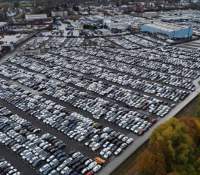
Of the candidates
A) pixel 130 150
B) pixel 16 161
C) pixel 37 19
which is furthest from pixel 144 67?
pixel 37 19

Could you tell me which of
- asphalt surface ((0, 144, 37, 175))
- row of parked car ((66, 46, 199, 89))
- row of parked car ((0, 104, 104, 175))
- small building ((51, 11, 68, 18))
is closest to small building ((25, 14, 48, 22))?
small building ((51, 11, 68, 18))

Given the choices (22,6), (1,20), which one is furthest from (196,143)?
(22,6)

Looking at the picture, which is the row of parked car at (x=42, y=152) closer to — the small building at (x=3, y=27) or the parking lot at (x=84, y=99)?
the parking lot at (x=84, y=99)

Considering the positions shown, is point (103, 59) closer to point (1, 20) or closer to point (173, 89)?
point (173, 89)

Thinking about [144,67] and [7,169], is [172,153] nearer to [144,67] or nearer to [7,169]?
[7,169]

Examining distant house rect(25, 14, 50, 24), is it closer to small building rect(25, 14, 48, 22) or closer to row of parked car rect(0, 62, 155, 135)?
small building rect(25, 14, 48, 22)

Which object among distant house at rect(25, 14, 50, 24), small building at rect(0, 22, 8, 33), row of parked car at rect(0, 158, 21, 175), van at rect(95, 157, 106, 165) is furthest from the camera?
distant house at rect(25, 14, 50, 24)

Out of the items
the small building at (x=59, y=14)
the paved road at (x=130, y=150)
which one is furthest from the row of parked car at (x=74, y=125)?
the small building at (x=59, y=14)
